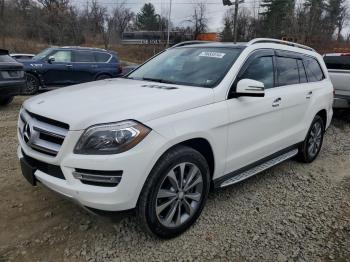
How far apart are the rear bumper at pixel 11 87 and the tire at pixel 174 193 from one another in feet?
21.0

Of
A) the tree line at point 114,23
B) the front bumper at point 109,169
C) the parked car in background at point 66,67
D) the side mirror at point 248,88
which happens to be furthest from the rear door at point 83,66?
the tree line at point 114,23

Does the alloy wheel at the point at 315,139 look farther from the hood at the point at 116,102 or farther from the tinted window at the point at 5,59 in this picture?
the tinted window at the point at 5,59

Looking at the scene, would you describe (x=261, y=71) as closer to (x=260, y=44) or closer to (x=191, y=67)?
(x=260, y=44)

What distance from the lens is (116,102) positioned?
10.1ft

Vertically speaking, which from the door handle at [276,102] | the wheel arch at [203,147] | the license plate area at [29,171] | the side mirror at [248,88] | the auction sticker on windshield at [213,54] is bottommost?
the license plate area at [29,171]

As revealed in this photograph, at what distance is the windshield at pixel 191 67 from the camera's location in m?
3.74

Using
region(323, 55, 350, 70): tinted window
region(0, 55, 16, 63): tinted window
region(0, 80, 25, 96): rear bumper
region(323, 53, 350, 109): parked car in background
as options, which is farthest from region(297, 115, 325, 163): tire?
region(0, 55, 16, 63): tinted window

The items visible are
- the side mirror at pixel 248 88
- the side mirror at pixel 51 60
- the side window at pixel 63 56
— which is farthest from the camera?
the side window at pixel 63 56

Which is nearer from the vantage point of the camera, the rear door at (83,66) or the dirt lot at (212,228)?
the dirt lot at (212,228)

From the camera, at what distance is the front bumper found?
8.89ft

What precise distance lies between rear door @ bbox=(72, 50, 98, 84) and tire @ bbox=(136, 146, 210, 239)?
10170mm

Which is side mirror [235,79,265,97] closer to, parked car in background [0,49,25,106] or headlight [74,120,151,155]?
headlight [74,120,151,155]

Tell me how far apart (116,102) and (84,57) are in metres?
10.4

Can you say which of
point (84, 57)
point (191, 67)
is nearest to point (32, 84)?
point (84, 57)
